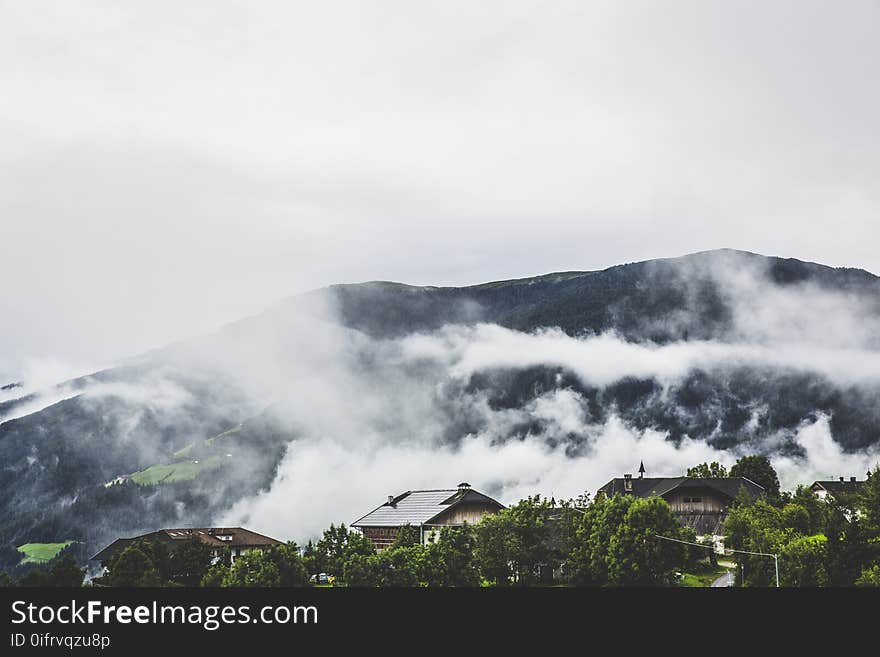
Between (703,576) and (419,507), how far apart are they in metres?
67.2

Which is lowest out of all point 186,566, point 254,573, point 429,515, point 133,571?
point 186,566

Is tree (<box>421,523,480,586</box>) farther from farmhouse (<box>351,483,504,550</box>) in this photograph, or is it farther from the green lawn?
farmhouse (<box>351,483,504,550</box>)

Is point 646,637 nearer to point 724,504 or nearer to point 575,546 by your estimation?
point 575,546

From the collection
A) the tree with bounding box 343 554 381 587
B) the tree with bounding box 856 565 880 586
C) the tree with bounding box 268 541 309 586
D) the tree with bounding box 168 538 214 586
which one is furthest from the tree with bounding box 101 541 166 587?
the tree with bounding box 856 565 880 586

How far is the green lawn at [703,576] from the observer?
4053 inches

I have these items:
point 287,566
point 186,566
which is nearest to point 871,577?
point 287,566

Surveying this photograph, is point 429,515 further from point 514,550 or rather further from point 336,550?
point 514,550

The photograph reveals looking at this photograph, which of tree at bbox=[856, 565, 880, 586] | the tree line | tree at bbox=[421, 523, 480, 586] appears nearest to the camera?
tree at bbox=[856, 565, 880, 586]

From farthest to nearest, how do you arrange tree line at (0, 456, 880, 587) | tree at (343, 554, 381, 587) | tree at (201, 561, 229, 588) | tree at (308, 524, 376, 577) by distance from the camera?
tree at (308, 524, 376, 577) → tree at (201, 561, 229, 588) → tree at (343, 554, 381, 587) → tree line at (0, 456, 880, 587)

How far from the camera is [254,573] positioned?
86.5 m

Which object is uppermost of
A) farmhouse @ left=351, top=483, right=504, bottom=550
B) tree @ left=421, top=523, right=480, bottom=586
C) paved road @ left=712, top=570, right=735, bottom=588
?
farmhouse @ left=351, top=483, right=504, bottom=550

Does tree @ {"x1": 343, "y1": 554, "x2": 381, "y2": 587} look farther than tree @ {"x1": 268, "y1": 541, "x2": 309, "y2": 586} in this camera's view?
Yes

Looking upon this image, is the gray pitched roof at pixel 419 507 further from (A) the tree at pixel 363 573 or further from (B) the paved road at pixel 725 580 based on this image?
(A) the tree at pixel 363 573

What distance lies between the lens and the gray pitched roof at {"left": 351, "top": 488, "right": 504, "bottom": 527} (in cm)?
16212
